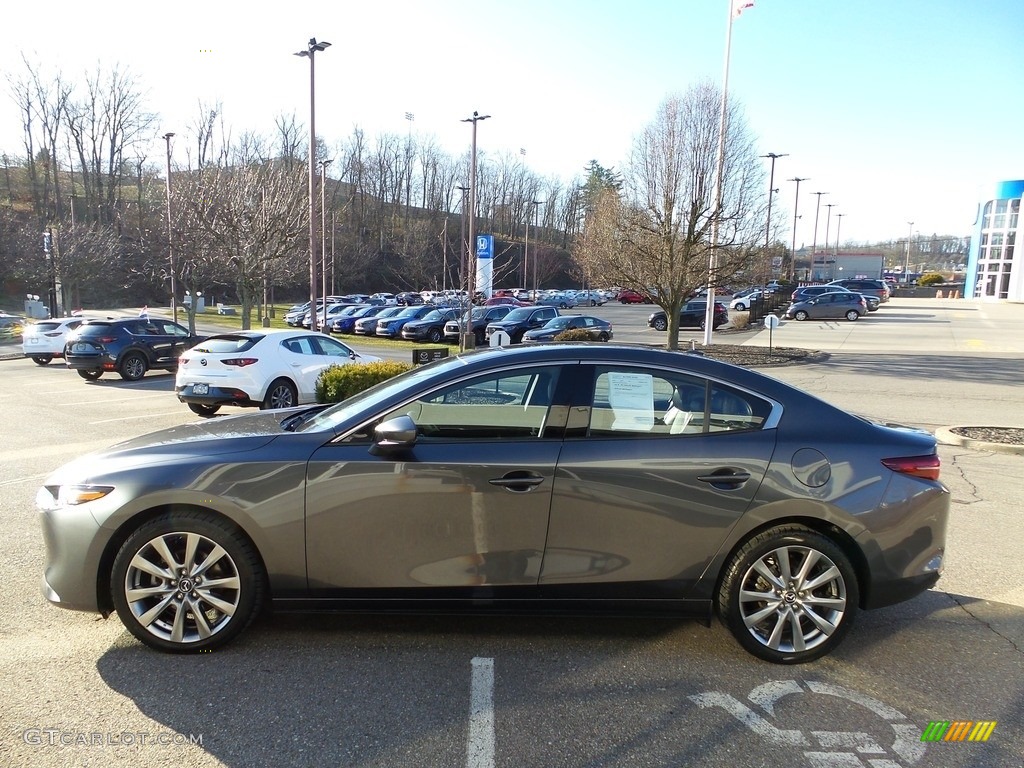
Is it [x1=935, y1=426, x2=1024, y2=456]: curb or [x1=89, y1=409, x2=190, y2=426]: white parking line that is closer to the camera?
[x1=935, y1=426, x2=1024, y2=456]: curb

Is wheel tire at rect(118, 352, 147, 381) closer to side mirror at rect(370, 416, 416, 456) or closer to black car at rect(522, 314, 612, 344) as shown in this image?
black car at rect(522, 314, 612, 344)

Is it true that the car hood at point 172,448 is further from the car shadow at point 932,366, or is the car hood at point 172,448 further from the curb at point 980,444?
the car shadow at point 932,366

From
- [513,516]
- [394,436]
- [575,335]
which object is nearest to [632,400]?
[513,516]

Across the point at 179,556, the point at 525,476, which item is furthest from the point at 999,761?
the point at 179,556

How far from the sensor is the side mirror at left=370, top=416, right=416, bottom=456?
3.38 meters

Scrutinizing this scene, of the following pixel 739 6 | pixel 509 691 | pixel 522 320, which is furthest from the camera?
pixel 522 320

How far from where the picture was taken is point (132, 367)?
1709 cm

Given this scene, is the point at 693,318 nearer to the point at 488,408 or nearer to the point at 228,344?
the point at 228,344

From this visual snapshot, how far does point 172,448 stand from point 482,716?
205cm

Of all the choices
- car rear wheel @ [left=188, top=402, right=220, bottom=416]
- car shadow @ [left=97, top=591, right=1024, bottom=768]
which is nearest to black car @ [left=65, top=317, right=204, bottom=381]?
car rear wheel @ [left=188, top=402, right=220, bottom=416]

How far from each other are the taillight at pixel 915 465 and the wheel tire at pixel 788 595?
20.6 inches

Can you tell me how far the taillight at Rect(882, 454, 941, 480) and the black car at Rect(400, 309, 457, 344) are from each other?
29.5 m

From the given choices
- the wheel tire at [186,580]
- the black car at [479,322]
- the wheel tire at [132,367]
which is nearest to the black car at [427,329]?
the black car at [479,322]

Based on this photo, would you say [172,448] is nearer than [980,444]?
Yes
